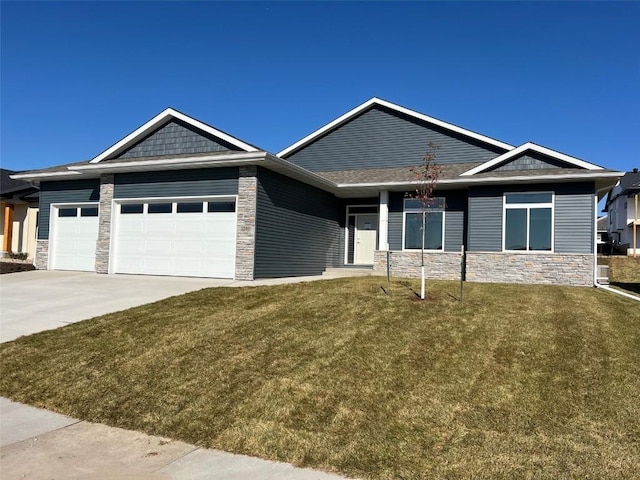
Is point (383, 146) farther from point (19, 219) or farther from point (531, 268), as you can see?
point (19, 219)

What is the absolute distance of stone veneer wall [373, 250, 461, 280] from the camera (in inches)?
664

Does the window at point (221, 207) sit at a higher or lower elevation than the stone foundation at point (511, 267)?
higher

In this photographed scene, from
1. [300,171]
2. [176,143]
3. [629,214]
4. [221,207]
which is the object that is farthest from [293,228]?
[629,214]

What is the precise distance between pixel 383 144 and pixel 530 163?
6.50m

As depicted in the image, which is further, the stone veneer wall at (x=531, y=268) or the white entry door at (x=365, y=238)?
the white entry door at (x=365, y=238)

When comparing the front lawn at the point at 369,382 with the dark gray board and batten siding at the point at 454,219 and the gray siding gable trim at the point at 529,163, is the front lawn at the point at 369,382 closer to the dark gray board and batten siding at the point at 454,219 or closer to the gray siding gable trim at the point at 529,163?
the gray siding gable trim at the point at 529,163

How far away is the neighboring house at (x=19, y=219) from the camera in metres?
24.4

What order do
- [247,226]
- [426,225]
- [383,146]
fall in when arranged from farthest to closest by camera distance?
[383,146], [426,225], [247,226]

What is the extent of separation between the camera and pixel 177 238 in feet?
51.1

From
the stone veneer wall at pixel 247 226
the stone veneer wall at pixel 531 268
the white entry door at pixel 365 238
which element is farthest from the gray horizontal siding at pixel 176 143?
the stone veneer wall at pixel 531 268

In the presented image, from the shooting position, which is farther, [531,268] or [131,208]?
[131,208]

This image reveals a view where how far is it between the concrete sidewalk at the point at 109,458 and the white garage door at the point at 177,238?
9.49 meters

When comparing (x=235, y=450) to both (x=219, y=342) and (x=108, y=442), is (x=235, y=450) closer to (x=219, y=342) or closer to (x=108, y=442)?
(x=108, y=442)

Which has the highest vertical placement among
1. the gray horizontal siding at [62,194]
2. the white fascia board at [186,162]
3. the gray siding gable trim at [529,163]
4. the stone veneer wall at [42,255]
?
the gray siding gable trim at [529,163]
